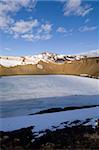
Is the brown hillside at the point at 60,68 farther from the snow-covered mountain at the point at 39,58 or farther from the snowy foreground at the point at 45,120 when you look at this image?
the snowy foreground at the point at 45,120

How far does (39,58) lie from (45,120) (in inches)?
72.2

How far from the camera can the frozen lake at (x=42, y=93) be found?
794cm

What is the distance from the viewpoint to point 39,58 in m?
8.85

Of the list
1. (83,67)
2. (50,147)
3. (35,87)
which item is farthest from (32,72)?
(50,147)

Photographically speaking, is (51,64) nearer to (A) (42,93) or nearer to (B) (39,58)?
(B) (39,58)

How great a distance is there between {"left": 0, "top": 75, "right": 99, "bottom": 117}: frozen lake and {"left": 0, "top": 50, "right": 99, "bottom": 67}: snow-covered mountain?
390mm

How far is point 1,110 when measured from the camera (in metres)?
7.74

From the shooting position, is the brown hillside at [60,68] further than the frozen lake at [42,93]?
Yes

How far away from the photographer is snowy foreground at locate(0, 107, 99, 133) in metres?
7.37

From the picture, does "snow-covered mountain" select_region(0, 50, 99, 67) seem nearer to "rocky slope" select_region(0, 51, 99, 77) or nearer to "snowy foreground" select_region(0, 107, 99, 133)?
"rocky slope" select_region(0, 51, 99, 77)

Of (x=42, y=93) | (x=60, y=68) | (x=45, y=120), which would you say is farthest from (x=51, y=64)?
(x=45, y=120)

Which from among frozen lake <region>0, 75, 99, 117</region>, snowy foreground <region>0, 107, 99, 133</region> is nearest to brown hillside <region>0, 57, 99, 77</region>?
frozen lake <region>0, 75, 99, 117</region>

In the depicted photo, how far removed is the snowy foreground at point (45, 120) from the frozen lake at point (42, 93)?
0.24m

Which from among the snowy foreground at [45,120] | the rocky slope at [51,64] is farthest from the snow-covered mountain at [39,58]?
the snowy foreground at [45,120]
